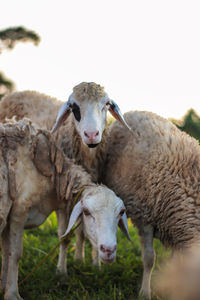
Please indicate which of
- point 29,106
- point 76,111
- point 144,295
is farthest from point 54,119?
point 144,295

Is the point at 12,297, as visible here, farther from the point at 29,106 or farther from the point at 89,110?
the point at 29,106

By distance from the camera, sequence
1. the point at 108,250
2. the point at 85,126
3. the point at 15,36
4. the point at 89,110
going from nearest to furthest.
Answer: the point at 108,250, the point at 85,126, the point at 89,110, the point at 15,36

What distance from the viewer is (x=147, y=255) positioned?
172 inches

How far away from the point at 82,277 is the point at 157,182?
1.47 m

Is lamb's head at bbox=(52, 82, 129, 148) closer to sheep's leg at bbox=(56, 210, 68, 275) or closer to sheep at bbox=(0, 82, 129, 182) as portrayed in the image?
sheep at bbox=(0, 82, 129, 182)

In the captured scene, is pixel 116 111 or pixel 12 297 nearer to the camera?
pixel 12 297

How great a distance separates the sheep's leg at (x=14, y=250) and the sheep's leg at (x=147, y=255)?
4.02 ft

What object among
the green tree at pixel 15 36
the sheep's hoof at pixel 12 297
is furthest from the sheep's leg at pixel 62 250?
the green tree at pixel 15 36

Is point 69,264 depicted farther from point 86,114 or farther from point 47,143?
point 86,114

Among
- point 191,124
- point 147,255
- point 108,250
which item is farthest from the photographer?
point 191,124

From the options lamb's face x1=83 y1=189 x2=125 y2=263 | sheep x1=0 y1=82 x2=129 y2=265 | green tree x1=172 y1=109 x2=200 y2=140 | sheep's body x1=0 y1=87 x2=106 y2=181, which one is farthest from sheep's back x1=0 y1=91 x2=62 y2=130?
lamb's face x1=83 y1=189 x2=125 y2=263

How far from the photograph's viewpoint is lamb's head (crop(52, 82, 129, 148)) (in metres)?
3.89

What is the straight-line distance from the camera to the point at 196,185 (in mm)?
4180

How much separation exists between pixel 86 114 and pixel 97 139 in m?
0.33
